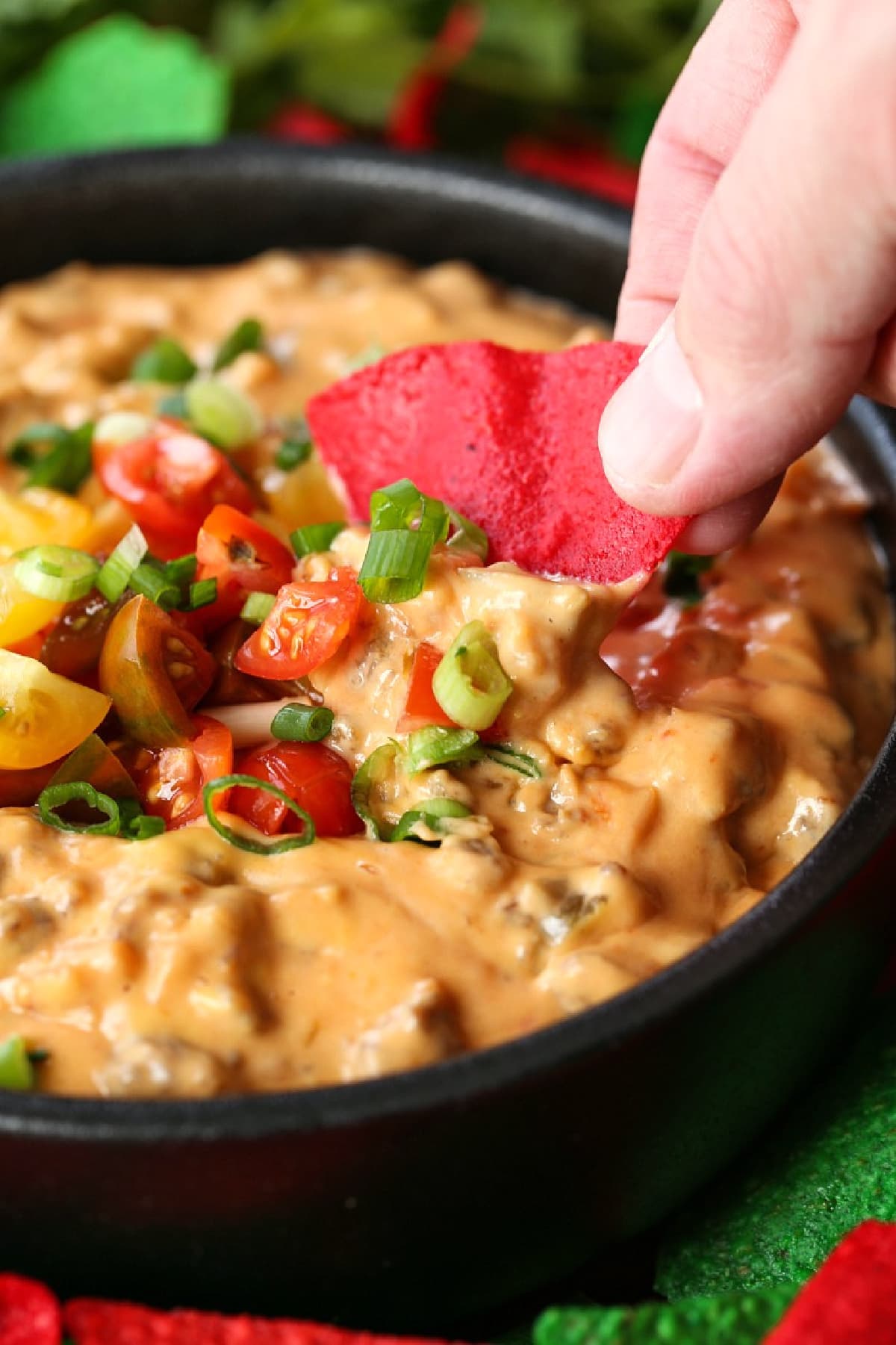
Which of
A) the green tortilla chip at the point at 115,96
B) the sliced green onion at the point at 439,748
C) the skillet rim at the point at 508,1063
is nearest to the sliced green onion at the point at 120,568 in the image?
the sliced green onion at the point at 439,748

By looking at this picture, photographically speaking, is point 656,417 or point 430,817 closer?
point 656,417

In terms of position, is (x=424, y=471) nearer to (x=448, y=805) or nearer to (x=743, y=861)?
(x=448, y=805)

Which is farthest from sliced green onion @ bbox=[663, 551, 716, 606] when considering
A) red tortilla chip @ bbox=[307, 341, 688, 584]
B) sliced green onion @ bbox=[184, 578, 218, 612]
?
sliced green onion @ bbox=[184, 578, 218, 612]

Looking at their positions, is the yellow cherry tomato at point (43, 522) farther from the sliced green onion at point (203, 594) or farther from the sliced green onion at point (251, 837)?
the sliced green onion at point (251, 837)

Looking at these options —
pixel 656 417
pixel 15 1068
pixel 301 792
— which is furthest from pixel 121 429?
pixel 15 1068

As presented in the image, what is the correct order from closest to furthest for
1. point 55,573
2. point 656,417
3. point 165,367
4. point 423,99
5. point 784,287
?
point 784,287, point 656,417, point 55,573, point 165,367, point 423,99

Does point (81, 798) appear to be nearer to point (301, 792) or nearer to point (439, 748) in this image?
point (301, 792)
